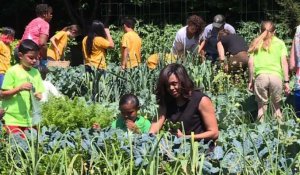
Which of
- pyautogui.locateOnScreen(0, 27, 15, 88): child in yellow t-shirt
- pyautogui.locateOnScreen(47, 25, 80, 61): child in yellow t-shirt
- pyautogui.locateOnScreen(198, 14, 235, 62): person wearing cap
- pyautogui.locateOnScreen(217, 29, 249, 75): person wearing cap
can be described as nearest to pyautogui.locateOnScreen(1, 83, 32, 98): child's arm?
pyautogui.locateOnScreen(0, 27, 15, 88): child in yellow t-shirt

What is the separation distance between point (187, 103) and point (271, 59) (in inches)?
99.7

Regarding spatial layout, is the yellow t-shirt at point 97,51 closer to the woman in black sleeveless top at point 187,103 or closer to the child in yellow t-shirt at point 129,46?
the child in yellow t-shirt at point 129,46

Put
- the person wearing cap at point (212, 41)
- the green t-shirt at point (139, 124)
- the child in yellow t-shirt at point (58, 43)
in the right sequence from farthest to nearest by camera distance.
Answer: the child in yellow t-shirt at point (58, 43), the person wearing cap at point (212, 41), the green t-shirt at point (139, 124)

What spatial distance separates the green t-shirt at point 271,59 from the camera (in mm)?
6609

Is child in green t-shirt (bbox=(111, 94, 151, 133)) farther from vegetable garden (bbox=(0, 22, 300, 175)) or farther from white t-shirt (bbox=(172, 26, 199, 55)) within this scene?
white t-shirt (bbox=(172, 26, 199, 55))

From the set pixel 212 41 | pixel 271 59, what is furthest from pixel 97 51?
pixel 271 59

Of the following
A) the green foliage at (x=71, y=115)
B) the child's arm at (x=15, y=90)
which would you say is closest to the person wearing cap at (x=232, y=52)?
the green foliage at (x=71, y=115)

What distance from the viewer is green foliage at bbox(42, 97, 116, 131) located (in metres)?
5.00

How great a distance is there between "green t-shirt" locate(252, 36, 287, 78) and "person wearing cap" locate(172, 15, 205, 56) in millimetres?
1560

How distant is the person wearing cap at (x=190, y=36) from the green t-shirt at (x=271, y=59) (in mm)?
1560

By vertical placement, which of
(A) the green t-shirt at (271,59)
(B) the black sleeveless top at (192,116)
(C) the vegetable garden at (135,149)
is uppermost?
(A) the green t-shirt at (271,59)

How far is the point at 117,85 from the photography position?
269 inches

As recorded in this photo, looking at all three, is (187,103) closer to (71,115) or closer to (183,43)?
(71,115)

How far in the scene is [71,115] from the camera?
502 centimetres
